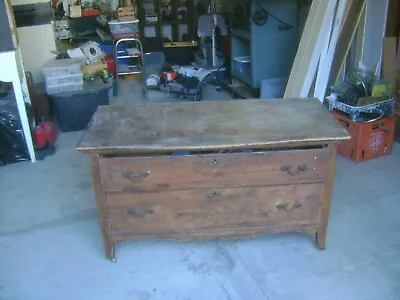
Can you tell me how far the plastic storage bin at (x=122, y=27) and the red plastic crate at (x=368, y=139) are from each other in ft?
9.24

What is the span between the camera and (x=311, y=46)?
285cm

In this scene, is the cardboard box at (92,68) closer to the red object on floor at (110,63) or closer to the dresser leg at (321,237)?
the red object on floor at (110,63)

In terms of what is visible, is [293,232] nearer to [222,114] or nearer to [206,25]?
[222,114]

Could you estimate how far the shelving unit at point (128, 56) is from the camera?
4.64m

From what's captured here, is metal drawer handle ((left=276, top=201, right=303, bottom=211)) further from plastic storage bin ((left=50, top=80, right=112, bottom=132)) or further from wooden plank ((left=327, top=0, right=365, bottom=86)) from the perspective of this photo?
plastic storage bin ((left=50, top=80, right=112, bottom=132))

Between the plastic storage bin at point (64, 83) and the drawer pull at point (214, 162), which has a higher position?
the drawer pull at point (214, 162)

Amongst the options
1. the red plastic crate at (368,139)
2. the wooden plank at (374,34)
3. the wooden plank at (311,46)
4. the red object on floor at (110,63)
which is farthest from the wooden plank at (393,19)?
the red object on floor at (110,63)

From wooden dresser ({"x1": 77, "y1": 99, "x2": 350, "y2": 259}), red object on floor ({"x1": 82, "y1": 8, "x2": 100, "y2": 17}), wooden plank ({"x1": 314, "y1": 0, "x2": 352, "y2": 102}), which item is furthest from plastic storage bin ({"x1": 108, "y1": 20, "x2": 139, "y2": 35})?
wooden dresser ({"x1": 77, "y1": 99, "x2": 350, "y2": 259})

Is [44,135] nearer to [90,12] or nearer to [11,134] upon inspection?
[11,134]

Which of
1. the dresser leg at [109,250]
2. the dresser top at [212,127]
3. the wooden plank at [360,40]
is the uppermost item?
the wooden plank at [360,40]

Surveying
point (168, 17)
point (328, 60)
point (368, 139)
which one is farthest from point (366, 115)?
point (168, 17)

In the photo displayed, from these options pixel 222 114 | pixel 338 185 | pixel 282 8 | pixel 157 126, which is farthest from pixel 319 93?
pixel 157 126

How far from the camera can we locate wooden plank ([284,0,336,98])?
277 centimetres

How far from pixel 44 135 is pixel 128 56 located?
2.01 meters
